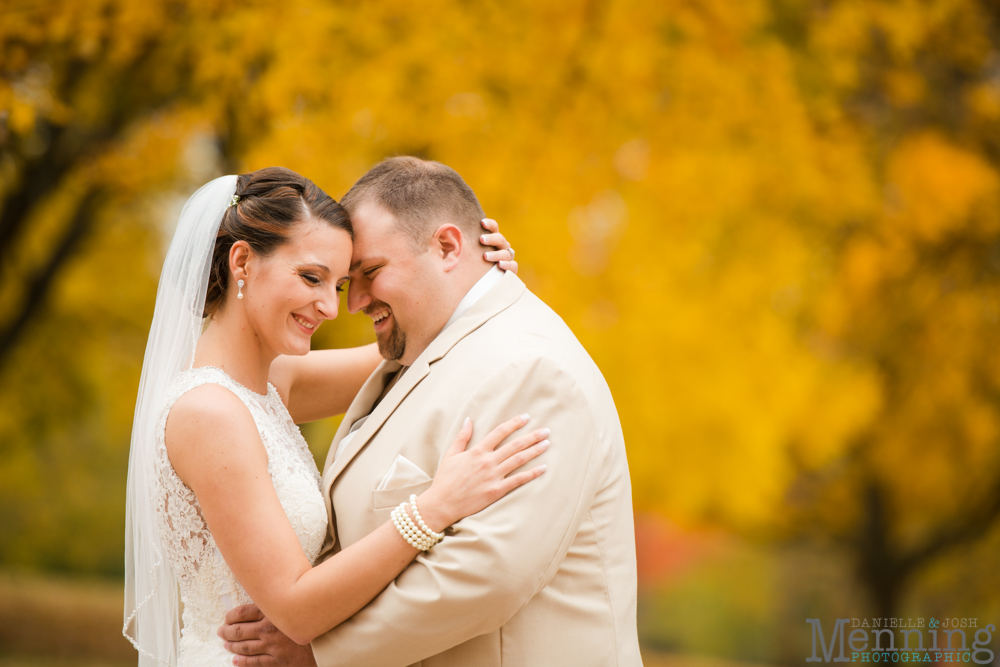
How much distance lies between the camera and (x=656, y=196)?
685cm

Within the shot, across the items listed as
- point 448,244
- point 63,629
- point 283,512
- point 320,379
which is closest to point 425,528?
point 283,512

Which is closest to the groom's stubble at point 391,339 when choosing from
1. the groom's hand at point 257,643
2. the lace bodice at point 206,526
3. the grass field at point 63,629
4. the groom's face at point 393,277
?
the groom's face at point 393,277

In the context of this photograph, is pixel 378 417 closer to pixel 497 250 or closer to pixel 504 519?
pixel 504 519

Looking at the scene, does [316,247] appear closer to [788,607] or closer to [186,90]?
[186,90]

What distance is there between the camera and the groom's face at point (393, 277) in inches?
117

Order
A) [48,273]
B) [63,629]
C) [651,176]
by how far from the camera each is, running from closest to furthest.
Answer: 1. [651,176]
2. [48,273]
3. [63,629]

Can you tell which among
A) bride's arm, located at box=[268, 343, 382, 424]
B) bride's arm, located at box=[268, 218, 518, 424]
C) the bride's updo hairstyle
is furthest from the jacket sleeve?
bride's arm, located at box=[268, 343, 382, 424]

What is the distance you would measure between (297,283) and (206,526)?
869mm

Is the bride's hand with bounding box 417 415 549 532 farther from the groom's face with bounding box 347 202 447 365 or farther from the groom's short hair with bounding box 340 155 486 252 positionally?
the groom's short hair with bounding box 340 155 486 252

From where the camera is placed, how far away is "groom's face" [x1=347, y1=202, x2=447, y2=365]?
117 inches

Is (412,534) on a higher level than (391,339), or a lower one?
lower

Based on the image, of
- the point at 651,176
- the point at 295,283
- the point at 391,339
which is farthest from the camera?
the point at 651,176

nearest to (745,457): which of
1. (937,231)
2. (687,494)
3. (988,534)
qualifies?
(687,494)

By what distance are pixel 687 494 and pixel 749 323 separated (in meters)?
1.96
